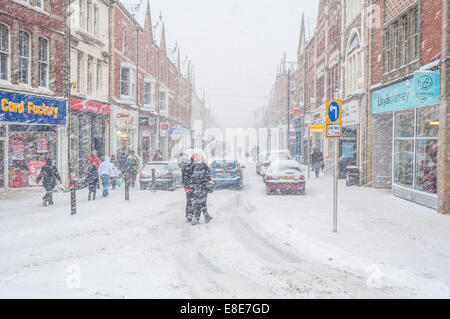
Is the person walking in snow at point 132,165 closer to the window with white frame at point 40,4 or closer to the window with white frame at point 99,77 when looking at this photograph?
the window with white frame at point 99,77

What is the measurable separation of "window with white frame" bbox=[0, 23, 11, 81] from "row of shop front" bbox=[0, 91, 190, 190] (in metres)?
0.80

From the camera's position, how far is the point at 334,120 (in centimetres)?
947

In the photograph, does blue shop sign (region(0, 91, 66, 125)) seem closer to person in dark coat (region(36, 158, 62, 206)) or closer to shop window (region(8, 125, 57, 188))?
shop window (region(8, 125, 57, 188))

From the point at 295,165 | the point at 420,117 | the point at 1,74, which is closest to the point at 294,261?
the point at 420,117

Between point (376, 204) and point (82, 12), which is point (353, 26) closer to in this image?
point (376, 204)

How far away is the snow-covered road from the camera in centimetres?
574

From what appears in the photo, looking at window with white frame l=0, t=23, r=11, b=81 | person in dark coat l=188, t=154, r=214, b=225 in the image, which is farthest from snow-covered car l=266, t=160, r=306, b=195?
window with white frame l=0, t=23, r=11, b=81

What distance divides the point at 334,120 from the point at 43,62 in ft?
43.3

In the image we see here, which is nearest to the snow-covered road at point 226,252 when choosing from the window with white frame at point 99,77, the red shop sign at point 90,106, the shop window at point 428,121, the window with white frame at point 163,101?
the shop window at point 428,121

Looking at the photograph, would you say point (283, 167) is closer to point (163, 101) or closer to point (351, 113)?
point (351, 113)

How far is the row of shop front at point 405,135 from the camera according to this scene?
12672 millimetres
